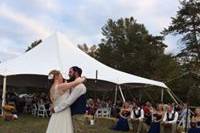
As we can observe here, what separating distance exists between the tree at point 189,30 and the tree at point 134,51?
3.46 meters

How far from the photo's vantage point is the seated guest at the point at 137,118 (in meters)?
16.2

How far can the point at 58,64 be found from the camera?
20.0m

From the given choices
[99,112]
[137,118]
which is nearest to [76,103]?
[137,118]

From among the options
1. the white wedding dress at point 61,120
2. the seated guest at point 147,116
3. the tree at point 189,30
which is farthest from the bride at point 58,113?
the tree at point 189,30

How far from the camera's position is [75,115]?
6.77 m

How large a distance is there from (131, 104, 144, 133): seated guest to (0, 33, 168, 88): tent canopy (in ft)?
11.4

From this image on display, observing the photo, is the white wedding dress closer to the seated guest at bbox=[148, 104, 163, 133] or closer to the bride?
the bride

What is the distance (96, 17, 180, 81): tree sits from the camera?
50.5 meters

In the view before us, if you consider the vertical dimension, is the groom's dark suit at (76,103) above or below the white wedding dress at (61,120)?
above

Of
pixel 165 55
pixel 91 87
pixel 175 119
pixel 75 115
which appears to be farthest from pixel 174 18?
pixel 75 115

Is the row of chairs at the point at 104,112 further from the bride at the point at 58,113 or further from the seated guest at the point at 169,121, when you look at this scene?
the bride at the point at 58,113

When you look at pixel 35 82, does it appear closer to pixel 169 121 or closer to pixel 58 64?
pixel 58 64

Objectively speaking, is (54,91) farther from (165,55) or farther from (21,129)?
(165,55)

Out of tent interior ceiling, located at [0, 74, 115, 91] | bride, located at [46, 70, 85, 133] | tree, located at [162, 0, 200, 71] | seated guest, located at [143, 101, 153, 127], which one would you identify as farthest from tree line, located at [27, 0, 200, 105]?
bride, located at [46, 70, 85, 133]
